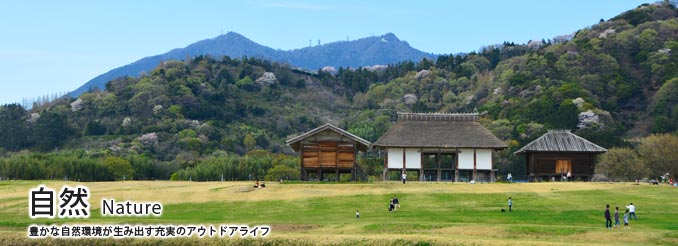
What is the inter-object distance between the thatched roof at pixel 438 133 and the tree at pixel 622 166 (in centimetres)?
1578

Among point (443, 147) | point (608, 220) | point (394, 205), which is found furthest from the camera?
point (443, 147)

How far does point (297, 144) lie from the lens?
58.6 meters

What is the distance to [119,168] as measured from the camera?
81688mm

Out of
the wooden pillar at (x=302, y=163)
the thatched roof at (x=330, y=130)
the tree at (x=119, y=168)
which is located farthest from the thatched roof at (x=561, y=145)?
the tree at (x=119, y=168)

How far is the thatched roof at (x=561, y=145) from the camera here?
60.0 meters

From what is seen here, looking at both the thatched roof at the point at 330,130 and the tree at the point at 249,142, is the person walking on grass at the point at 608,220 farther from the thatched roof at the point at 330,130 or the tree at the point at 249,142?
the tree at the point at 249,142

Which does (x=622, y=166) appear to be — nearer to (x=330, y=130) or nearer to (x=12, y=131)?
(x=330, y=130)

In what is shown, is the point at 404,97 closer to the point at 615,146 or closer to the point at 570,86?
the point at 570,86

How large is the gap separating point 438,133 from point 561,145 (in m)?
10.2

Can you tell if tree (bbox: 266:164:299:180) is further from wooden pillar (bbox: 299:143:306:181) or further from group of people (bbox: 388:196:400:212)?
group of people (bbox: 388:196:400:212)

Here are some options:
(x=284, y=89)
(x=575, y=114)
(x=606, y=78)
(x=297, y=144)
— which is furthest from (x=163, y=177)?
(x=284, y=89)

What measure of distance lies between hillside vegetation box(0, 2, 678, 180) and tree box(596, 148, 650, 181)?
8769 millimetres

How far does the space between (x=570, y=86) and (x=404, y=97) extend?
5125cm

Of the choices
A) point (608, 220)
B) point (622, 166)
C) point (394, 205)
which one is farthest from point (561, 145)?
point (608, 220)
